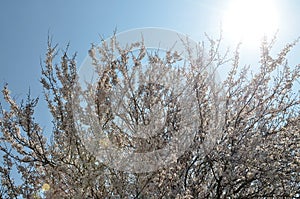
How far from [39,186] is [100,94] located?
115cm

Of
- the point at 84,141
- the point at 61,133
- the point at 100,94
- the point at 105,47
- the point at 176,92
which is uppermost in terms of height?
the point at 105,47

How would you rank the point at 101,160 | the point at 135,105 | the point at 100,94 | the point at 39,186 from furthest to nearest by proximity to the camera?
the point at 135,105 → the point at 39,186 → the point at 100,94 → the point at 101,160

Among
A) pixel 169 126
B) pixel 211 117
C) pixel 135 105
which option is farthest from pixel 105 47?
pixel 211 117

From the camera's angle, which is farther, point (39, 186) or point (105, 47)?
point (105, 47)

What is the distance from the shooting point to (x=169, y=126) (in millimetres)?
3693

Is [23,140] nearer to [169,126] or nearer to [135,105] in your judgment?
[135,105]

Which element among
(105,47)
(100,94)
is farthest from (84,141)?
(105,47)

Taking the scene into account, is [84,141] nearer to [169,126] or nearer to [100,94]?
[100,94]

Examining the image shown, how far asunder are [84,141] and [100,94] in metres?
0.46

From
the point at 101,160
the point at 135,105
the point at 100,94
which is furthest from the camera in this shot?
the point at 135,105

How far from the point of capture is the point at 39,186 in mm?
3586

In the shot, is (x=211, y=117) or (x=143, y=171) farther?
(x=211, y=117)

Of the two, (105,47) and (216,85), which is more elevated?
(105,47)

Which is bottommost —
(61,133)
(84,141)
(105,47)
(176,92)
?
(84,141)
